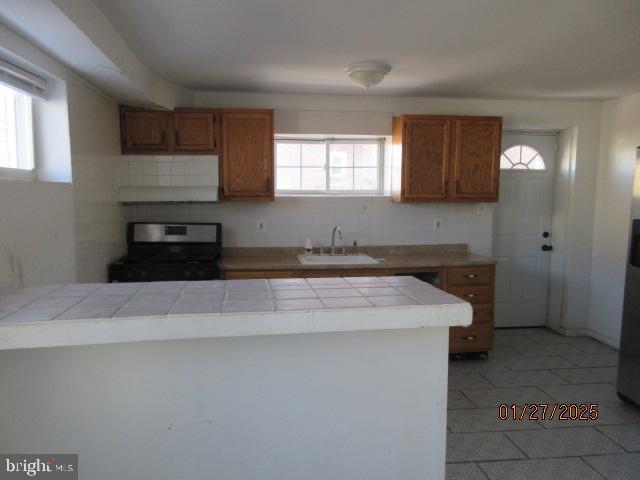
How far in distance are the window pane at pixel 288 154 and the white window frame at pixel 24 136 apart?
2096 millimetres

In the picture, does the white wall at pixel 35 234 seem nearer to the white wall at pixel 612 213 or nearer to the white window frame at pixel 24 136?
the white window frame at pixel 24 136

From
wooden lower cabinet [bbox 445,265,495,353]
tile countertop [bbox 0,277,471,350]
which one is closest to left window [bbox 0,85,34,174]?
tile countertop [bbox 0,277,471,350]

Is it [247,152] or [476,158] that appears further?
[476,158]

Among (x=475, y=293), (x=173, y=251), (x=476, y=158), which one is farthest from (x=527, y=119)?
(x=173, y=251)

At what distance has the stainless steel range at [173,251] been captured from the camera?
328 cm

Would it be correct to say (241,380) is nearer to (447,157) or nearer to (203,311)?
(203,311)

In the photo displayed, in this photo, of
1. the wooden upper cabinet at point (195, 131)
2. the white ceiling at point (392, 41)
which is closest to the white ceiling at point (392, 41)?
the white ceiling at point (392, 41)

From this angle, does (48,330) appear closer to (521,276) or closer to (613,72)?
(613,72)

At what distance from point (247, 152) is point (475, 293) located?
2.28 meters

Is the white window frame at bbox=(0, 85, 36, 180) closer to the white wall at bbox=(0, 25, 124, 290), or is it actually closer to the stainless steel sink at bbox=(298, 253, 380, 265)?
the white wall at bbox=(0, 25, 124, 290)

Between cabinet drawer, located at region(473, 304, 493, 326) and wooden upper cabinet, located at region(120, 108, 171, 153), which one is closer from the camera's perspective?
wooden upper cabinet, located at region(120, 108, 171, 153)

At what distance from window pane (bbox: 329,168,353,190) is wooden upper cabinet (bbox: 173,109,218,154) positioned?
1184mm

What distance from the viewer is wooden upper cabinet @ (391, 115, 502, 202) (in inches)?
150
